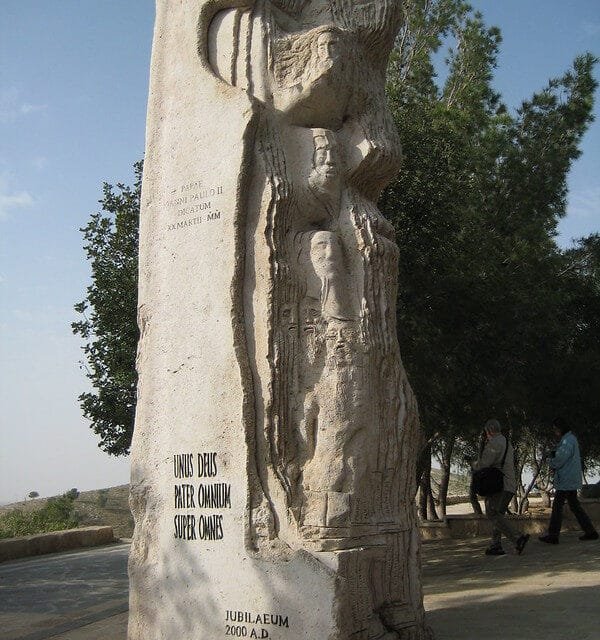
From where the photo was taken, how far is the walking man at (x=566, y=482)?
34.9 ft

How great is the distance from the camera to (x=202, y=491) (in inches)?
229

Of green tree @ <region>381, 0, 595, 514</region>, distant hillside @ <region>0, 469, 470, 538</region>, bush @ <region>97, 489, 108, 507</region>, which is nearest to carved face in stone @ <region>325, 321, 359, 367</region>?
green tree @ <region>381, 0, 595, 514</region>

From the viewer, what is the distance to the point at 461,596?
774cm

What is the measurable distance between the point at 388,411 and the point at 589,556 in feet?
16.2

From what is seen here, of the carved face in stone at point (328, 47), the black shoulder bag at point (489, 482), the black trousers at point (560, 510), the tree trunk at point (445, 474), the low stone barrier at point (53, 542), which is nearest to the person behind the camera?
the carved face in stone at point (328, 47)

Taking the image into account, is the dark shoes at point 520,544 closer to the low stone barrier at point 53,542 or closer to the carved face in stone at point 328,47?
the carved face in stone at point 328,47

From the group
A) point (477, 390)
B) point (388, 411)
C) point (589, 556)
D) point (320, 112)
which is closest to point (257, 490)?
point (388, 411)

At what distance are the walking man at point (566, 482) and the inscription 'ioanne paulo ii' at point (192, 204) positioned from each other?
653 cm

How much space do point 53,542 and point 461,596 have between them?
8.21 meters

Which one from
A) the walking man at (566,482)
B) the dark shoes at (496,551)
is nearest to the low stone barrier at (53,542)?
the dark shoes at (496,551)

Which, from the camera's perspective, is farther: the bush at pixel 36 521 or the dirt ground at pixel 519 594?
the bush at pixel 36 521

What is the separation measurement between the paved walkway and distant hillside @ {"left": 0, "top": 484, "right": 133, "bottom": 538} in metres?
7.52

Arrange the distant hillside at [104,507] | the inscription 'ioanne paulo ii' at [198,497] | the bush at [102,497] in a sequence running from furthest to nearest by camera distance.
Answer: the bush at [102,497] < the distant hillside at [104,507] < the inscription 'ioanne paulo ii' at [198,497]

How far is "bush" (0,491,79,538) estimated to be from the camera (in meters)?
15.2
